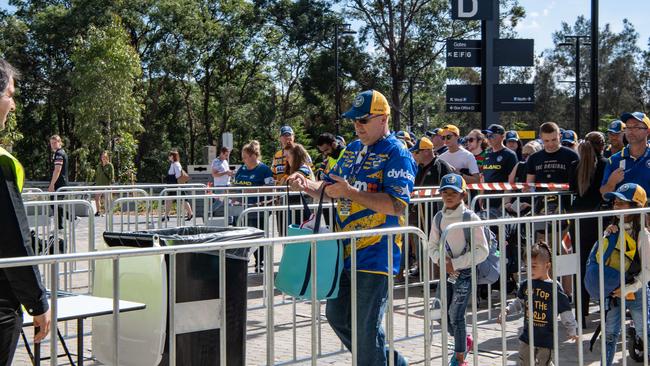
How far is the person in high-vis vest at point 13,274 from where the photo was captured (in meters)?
3.48

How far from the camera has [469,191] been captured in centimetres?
999

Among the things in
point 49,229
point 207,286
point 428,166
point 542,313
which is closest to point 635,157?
point 542,313

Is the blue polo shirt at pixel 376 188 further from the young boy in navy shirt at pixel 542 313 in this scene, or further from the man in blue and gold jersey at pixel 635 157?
the man in blue and gold jersey at pixel 635 157

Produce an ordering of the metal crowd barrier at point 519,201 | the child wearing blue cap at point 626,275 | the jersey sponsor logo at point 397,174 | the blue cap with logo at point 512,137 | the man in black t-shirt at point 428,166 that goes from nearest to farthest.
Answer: the jersey sponsor logo at point 397,174, the child wearing blue cap at point 626,275, the metal crowd barrier at point 519,201, the man in black t-shirt at point 428,166, the blue cap with logo at point 512,137

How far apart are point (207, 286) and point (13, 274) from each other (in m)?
1.69

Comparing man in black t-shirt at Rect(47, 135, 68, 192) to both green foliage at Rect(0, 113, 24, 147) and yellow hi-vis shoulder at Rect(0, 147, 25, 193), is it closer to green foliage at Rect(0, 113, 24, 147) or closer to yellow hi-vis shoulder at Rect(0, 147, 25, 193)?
yellow hi-vis shoulder at Rect(0, 147, 25, 193)

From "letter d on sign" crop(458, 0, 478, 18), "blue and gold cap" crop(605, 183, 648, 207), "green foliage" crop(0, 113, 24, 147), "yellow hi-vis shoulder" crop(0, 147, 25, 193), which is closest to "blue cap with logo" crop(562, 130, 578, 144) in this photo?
"blue and gold cap" crop(605, 183, 648, 207)

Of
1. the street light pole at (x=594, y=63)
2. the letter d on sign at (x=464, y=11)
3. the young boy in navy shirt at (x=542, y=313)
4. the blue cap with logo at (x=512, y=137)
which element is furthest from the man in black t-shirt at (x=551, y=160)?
the street light pole at (x=594, y=63)

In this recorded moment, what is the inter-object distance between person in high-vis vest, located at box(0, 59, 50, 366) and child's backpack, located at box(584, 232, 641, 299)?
404cm

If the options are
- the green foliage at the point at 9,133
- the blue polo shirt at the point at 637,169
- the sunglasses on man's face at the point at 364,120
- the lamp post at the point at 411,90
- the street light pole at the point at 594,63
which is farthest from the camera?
the lamp post at the point at 411,90

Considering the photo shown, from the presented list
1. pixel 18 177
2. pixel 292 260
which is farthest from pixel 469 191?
pixel 18 177

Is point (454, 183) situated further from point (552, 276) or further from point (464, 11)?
point (464, 11)

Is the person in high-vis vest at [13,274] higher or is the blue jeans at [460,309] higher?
the person in high-vis vest at [13,274]

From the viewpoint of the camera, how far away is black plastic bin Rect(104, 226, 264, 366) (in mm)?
A: 5004
